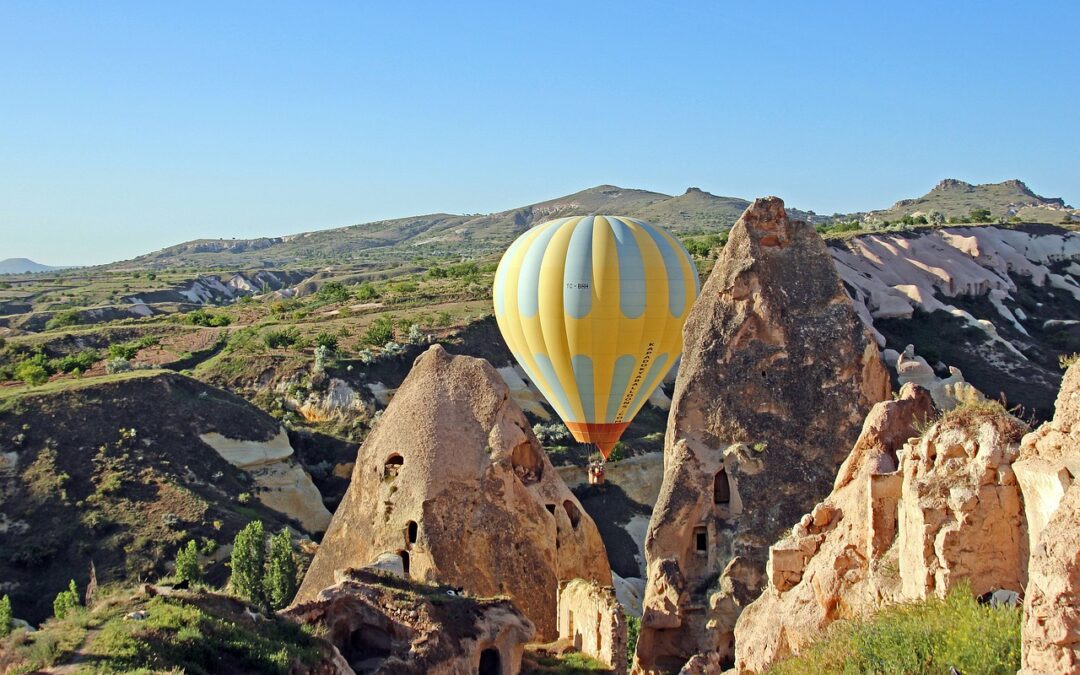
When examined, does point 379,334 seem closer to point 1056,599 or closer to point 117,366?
point 117,366

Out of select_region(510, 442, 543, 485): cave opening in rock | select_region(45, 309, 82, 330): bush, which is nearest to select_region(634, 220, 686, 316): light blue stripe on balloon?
select_region(510, 442, 543, 485): cave opening in rock

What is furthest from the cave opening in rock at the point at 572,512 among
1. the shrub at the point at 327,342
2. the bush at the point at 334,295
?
the bush at the point at 334,295

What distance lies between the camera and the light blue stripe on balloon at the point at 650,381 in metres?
27.0

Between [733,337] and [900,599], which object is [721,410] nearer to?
[733,337]

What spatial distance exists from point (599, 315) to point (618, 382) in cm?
160

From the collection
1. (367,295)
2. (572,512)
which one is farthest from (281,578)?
(367,295)

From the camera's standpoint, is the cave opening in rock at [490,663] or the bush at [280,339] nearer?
the cave opening in rock at [490,663]

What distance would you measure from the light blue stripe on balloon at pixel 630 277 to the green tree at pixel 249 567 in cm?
878

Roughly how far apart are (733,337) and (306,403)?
30.4m

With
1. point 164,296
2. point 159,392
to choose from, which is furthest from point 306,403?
point 164,296

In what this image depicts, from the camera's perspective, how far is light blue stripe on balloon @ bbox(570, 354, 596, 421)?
26625 mm

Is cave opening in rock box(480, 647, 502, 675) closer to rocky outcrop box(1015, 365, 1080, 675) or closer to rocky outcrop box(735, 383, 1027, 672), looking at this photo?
rocky outcrop box(735, 383, 1027, 672)

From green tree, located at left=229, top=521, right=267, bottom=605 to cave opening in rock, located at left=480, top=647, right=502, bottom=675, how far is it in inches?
312

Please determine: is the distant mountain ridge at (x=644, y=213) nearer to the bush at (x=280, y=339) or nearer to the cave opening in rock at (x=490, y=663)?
the bush at (x=280, y=339)
